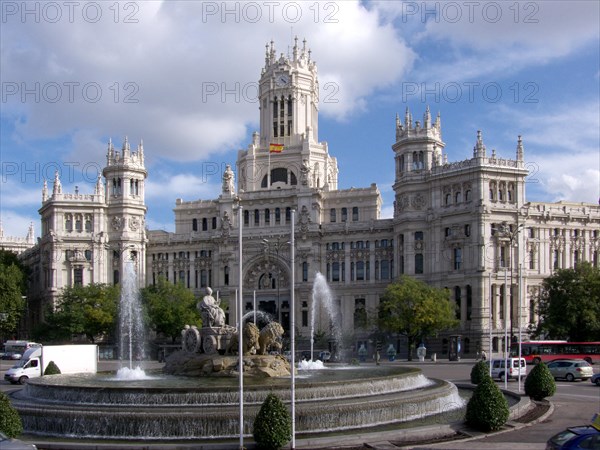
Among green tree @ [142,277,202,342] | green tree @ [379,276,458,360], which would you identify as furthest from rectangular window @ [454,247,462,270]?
green tree @ [142,277,202,342]

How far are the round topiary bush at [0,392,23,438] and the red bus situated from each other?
5739cm

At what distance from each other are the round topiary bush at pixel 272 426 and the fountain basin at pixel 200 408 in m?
3.12

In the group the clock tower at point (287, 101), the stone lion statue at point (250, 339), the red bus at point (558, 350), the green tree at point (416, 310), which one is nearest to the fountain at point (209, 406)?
the stone lion statue at point (250, 339)

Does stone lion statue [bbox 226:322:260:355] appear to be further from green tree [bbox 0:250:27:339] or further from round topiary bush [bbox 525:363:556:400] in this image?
green tree [bbox 0:250:27:339]

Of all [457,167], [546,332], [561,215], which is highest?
[457,167]

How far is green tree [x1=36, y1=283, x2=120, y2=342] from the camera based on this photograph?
99000 mm

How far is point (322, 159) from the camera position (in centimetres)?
12225

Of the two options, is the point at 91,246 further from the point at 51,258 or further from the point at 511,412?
the point at 511,412

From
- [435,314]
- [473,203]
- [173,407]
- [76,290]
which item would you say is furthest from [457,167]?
[173,407]

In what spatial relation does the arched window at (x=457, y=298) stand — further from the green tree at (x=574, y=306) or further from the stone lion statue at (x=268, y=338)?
the stone lion statue at (x=268, y=338)

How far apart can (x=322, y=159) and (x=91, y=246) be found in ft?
122

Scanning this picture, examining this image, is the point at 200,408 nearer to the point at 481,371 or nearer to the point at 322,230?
the point at 481,371

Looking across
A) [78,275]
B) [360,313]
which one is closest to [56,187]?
[78,275]

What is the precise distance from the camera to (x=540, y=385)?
39.1 m
